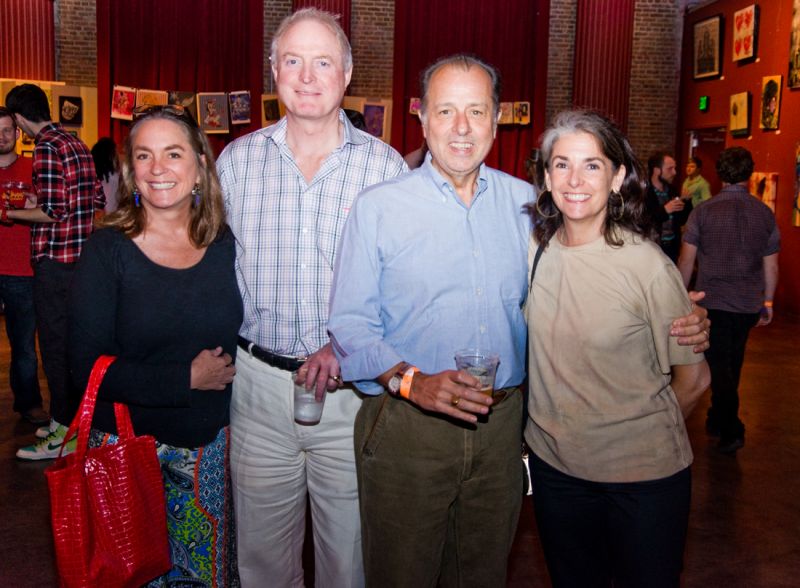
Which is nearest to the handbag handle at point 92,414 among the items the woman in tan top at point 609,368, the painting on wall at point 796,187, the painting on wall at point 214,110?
the woman in tan top at point 609,368

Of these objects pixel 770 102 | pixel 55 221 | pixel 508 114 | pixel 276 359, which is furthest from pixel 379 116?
pixel 276 359

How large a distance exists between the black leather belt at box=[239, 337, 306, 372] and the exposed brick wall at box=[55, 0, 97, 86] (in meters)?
10.9

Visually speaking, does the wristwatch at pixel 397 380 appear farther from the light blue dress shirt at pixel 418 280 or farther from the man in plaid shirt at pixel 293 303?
the man in plaid shirt at pixel 293 303

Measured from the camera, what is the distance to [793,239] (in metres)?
9.86

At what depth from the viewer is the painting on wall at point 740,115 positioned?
10766 mm

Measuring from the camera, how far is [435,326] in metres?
1.98

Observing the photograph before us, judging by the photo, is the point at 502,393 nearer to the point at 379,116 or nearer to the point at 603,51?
the point at 379,116

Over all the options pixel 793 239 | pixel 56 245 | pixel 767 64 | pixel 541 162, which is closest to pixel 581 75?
pixel 767 64

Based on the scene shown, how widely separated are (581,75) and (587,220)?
11118mm

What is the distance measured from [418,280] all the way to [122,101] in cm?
1102

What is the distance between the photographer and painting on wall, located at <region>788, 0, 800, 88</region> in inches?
373

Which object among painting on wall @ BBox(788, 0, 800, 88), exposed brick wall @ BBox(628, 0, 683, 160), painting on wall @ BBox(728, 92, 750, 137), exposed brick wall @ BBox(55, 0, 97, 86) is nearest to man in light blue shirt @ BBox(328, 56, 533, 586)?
painting on wall @ BBox(788, 0, 800, 88)

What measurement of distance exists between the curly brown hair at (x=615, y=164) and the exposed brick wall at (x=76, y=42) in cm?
1129

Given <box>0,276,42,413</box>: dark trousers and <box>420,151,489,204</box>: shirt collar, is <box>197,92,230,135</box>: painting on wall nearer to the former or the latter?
<box>0,276,42,413</box>: dark trousers
